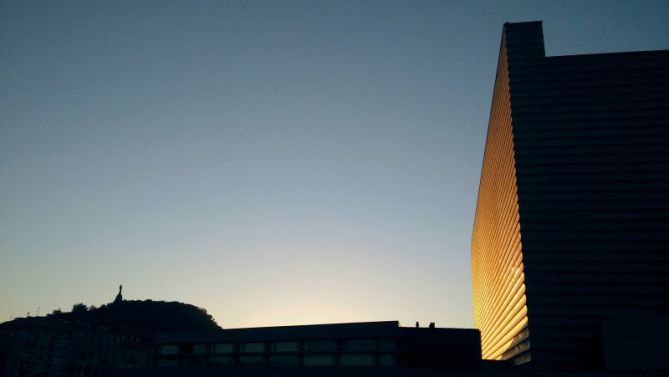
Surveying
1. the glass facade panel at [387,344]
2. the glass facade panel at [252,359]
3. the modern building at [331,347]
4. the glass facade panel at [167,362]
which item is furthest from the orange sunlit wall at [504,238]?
the glass facade panel at [167,362]

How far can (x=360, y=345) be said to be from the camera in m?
56.1

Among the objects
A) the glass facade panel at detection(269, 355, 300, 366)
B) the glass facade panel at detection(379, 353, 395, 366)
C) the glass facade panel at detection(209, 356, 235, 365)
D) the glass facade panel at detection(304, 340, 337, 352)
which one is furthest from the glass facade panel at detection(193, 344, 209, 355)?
the glass facade panel at detection(379, 353, 395, 366)

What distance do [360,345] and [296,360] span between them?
27.8ft

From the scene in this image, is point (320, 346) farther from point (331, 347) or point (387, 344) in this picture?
point (387, 344)

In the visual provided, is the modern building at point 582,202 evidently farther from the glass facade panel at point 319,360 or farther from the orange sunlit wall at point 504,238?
the glass facade panel at point 319,360

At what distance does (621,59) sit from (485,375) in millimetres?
53182

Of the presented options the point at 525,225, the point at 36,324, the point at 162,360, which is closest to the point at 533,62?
the point at 525,225

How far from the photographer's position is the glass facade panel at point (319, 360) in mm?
57188

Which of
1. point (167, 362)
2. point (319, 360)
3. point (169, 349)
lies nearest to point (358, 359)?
point (319, 360)

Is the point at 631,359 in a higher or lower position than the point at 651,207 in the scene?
lower

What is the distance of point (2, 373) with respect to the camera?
118m

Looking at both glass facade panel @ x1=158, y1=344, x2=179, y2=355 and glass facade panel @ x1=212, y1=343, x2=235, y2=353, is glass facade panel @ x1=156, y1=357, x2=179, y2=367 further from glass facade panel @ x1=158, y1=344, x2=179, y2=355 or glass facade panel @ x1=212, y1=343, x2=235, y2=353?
glass facade panel @ x1=212, y1=343, x2=235, y2=353

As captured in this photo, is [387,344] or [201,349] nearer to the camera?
[387,344]

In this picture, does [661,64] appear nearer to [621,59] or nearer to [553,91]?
[621,59]
